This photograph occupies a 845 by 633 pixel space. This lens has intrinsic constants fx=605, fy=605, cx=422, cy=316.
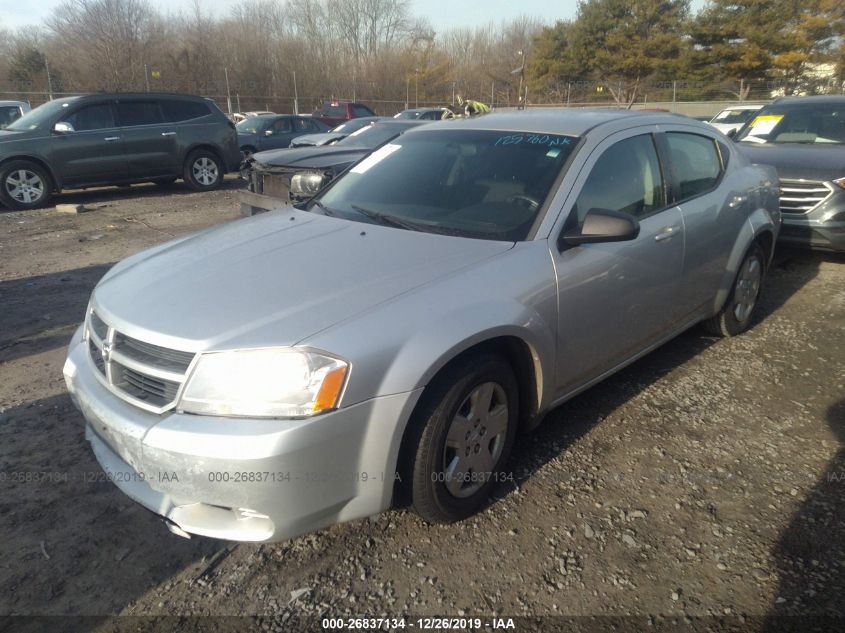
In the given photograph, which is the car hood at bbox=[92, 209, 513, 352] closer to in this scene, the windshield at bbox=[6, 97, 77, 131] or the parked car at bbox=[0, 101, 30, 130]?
the windshield at bbox=[6, 97, 77, 131]

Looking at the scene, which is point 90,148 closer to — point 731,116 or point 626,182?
point 626,182

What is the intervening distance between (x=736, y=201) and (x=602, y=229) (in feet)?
6.50

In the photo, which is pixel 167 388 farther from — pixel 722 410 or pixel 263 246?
pixel 722 410

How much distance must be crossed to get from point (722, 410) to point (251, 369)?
2.77 m

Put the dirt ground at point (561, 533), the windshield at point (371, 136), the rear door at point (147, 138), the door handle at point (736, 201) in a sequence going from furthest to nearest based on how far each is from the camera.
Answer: the rear door at point (147, 138) → the windshield at point (371, 136) → the door handle at point (736, 201) → the dirt ground at point (561, 533)

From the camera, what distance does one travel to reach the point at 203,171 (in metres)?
11.9

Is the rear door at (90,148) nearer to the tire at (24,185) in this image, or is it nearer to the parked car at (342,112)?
the tire at (24,185)

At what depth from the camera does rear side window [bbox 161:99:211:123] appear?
1123cm

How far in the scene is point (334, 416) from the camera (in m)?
2.00

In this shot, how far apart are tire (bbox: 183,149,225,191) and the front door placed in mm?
10130

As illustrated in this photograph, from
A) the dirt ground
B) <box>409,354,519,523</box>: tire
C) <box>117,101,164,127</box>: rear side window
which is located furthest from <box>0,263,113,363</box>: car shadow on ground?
<box>117,101,164,127</box>: rear side window

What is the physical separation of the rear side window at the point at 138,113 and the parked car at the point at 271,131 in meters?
4.08

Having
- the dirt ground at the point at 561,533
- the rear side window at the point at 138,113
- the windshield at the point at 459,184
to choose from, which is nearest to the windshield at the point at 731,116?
the rear side window at the point at 138,113

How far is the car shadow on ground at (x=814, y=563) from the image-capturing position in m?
2.12
